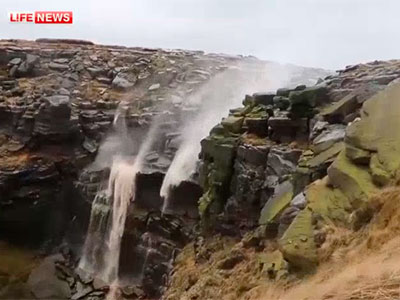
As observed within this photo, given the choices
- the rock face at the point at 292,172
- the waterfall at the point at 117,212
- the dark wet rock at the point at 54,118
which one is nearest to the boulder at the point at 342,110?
the rock face at the point at 292,172

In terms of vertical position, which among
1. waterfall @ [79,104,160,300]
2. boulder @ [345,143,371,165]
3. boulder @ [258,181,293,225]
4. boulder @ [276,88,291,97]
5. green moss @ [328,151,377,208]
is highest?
boulder @ [276,88,291,97]

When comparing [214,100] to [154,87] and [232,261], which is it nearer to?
[154,87]

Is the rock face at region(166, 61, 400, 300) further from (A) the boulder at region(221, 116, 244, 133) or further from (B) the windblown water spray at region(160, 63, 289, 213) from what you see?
(B) the windblown water spray at region(160, 63, 289, 213)

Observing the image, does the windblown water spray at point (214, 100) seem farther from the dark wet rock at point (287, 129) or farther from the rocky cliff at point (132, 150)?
the dark wet rock at point (287, 129)

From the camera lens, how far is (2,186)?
35000 mm

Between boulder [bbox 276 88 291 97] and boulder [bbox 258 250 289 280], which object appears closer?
boulder [bbox 258 250 289 280]

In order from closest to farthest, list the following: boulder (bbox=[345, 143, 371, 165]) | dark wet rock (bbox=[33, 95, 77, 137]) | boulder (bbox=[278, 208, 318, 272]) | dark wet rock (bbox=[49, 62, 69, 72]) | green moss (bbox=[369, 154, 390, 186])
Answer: boulder (bbox=[278, 208, 318, 272]) < green moss (bbox=[369, 154, 390, 186]) < boulder (bbox=[345, 143, 371, 165]) < dark wet rock (bbox=[33, 95, 77, 137]) < dark wet rock (bbox=[49, 62, 69, 72])

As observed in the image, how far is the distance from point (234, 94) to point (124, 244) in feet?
52.1

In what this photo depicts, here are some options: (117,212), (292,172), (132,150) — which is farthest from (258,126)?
(132,150)

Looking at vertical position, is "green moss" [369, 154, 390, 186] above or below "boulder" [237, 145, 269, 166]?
above

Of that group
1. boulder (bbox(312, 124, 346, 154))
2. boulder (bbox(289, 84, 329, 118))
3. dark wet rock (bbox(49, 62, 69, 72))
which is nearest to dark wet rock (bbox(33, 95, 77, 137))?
dark wet rock (bbox(49, 62, 69, 72))

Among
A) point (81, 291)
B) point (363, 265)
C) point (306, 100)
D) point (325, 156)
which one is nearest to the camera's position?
point (363, 265)

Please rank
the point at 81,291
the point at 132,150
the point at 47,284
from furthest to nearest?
1. the point at 132,150
2. the point at 47,284
3. the point at 81,291

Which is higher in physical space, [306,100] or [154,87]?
[154,87]
